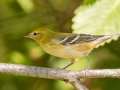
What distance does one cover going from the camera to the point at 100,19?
8.04 feet

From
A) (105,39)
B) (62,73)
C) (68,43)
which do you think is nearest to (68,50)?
(68,43)

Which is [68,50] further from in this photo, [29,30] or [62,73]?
[29,30]

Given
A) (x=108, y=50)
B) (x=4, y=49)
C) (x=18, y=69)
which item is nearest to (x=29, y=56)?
(x=4, y=49)

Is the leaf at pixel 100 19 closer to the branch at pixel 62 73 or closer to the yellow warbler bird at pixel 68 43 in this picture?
the yellow warbler bird at pixel 68 43

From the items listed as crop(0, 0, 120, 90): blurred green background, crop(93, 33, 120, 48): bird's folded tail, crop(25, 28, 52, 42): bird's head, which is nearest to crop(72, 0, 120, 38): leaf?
crop(93, 33, 120, 48): bird's folded tail

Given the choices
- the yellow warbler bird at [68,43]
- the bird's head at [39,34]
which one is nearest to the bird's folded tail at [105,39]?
the yellow warbler bird at [68,43]

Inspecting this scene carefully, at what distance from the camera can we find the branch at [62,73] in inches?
77.9

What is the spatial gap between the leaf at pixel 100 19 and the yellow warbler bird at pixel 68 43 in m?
0.11

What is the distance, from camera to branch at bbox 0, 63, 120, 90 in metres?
1.98

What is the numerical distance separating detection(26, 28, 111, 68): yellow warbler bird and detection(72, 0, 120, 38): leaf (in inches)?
4.2

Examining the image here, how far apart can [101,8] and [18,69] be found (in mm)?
601

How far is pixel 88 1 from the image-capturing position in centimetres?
251

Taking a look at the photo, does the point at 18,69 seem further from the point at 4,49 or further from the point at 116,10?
the point at 4,49

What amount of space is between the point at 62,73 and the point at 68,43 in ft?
2.05
